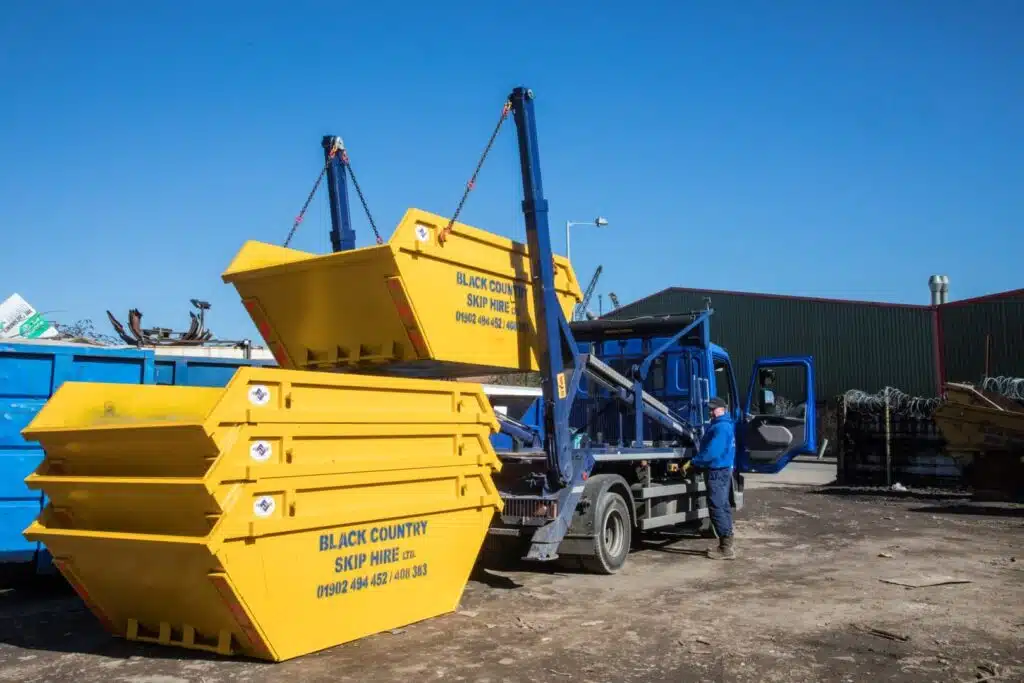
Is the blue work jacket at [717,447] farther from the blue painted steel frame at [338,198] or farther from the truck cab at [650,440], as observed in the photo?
the blue painted steel frame at [338,198]

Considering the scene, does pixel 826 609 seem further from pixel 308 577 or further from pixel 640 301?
pixel 640 301

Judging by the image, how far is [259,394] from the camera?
218 inches

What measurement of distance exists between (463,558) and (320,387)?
6.98 ft

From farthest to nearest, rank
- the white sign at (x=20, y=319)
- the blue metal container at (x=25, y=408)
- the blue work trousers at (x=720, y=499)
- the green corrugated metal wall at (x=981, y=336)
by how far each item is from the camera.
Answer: the green corrugated metal wall at (x=981, y=336), the white sign at (x=20, y=319), the blue work trousers at (x=720, y=499), the blue metal container at (x=25, y=408)

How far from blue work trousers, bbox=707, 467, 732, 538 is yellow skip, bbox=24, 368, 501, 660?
186 inches

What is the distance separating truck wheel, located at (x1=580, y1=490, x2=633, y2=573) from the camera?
9070 mm

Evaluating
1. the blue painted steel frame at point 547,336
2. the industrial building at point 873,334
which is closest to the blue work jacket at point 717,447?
the blue painted steel frame at point 547,336

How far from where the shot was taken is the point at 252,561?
5.48 metres

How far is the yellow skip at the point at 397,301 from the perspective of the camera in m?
7.12

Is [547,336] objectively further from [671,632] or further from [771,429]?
[771,429]

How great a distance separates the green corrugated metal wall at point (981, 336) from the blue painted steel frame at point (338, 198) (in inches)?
984

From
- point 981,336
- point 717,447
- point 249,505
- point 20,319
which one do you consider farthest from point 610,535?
point 981,336

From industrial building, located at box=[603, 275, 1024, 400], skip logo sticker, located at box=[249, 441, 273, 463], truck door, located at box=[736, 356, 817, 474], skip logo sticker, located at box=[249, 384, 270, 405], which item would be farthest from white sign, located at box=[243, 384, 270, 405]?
industrial building, located at box=[603, 275, 1024, 400]

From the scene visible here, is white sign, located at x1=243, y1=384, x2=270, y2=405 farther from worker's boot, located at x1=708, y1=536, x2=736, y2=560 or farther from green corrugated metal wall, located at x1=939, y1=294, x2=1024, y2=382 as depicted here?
green corrugated metal wall, located at x1=939, y1=294, x2=1024, y2=382
